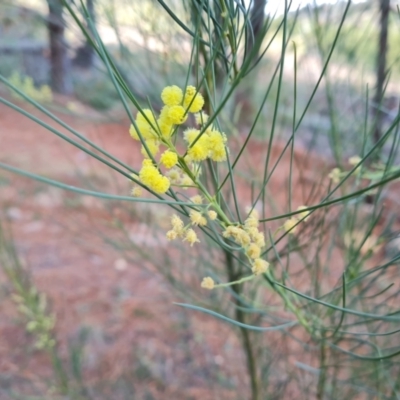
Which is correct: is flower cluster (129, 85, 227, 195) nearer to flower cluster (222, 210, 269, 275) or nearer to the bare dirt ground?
flower cluster (222, 210, 269, 275)

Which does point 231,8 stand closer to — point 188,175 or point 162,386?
point 188,175

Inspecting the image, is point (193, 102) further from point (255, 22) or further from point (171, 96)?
point (255, 22)

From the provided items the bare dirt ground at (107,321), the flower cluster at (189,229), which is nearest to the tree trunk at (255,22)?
the flower cluster at (189,229)

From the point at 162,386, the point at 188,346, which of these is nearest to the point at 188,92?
the point at 162,386

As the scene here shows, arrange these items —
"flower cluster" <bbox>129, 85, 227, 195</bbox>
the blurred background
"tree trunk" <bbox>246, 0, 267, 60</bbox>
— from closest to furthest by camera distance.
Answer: "flower cluster" <bbox>129, 85, 227, 195</bbox>, "tree trunk" <bbox>246, 0, 267, 60</bbox>, the blurred background

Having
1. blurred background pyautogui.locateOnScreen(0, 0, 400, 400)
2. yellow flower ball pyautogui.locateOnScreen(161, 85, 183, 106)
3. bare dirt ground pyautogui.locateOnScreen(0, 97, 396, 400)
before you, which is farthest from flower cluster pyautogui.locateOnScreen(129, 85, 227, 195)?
bare dirt ground pyautogui.locateOnScreen(0, 97, 396, 400)

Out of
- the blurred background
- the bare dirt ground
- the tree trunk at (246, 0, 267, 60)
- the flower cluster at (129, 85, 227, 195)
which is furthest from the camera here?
the bare dirt ground

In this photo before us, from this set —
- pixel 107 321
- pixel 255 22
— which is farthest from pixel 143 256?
pixel 107 321

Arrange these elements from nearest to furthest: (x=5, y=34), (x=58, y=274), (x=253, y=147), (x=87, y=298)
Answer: (x=87, y=298) < (x=58, y=274) < (x=253, y=147) < (x=5, y=34)
